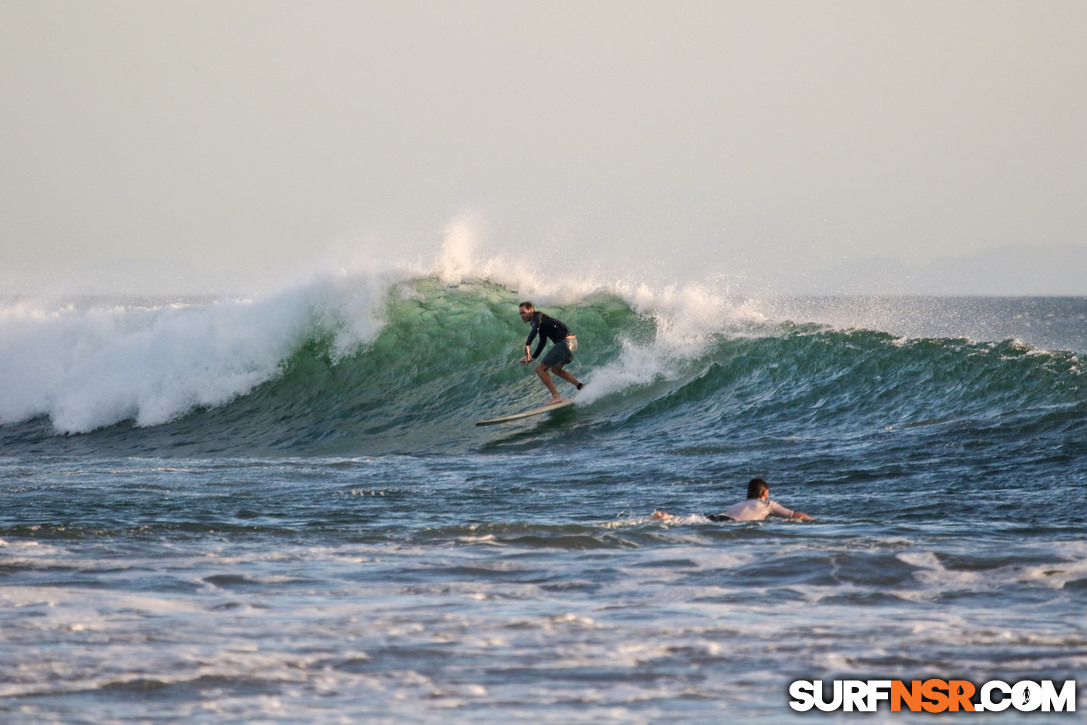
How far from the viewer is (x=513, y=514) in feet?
30.5

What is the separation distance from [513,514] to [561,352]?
7048 mm

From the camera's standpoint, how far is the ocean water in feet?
15.9

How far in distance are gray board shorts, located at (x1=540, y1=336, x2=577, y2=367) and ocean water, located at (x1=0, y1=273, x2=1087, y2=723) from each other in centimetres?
81

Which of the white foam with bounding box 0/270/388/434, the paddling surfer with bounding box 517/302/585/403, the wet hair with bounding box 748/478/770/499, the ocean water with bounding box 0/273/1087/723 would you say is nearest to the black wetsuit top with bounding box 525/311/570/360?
the paddling surfer with bounding box 517/302/585/403

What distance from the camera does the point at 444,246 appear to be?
71.7 feet

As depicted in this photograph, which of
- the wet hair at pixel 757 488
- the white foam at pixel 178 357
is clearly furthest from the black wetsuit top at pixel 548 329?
the wet hair at pixel 757 488

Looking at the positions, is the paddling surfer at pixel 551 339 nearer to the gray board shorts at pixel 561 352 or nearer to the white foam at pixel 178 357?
the gray board shorts at pixel 561 352

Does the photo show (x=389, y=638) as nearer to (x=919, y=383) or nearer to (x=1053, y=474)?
Answer: (x=1053, y=474)

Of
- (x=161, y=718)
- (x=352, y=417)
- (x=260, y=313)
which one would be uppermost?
(x=260, y=313)

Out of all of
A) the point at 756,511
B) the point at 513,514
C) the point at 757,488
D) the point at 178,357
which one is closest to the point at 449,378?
the point at 178,357

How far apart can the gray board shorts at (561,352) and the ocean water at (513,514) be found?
81 cm

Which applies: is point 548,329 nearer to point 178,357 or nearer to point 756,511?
point 756,511

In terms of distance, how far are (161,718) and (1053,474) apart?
865cm

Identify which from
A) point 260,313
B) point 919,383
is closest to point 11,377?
point 260,313
